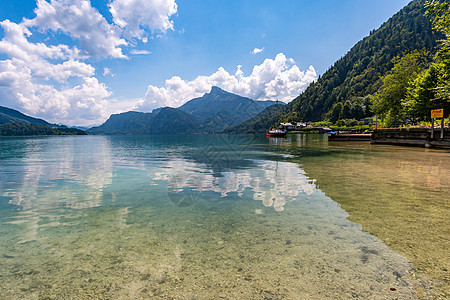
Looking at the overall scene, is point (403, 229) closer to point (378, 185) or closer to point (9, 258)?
point (378, 185)

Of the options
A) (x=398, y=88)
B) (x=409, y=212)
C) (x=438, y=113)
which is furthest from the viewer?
(x=398, y=88)

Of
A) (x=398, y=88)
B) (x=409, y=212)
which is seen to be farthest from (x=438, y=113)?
(x=398, y=88)

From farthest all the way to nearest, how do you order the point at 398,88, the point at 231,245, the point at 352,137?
the point at 352,137 → the point at 398,88 → the point at 231,245

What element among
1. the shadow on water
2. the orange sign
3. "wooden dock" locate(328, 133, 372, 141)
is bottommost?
the shadow on water

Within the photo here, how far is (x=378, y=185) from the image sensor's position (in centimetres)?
1387

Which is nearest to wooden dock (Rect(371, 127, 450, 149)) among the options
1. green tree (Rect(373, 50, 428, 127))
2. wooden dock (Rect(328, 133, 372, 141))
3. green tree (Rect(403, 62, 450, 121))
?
green tree (Rect(403, 62, 450, 121))

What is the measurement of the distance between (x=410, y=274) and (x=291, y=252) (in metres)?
2.54

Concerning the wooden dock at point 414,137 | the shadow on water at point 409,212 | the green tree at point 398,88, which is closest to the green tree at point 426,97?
the wooden dock at point 414,137

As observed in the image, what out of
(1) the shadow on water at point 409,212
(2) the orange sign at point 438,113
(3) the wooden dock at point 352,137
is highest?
(2) the orange sign at point 438,113

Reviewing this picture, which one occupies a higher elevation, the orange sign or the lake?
the orange sign

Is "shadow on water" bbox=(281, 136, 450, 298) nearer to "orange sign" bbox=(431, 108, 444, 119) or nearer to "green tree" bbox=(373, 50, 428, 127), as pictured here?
"orange sign" bbox=(431, 108, 444, 119)

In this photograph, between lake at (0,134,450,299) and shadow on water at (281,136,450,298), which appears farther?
shadow on water at (281,136,450,298)

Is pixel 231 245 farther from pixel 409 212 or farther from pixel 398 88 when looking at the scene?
pixel 398 88

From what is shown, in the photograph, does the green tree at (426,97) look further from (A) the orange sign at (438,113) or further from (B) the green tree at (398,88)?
(A) the orange sign at (438,113)
